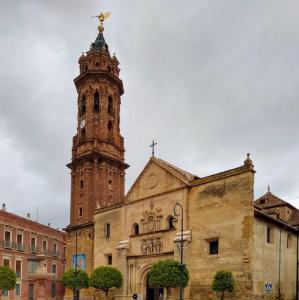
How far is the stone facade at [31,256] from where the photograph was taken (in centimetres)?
5056

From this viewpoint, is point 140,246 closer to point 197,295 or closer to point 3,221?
point 197,295

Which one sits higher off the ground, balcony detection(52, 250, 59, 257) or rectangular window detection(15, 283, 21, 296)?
balcony detection(52, 250, 59, 257)

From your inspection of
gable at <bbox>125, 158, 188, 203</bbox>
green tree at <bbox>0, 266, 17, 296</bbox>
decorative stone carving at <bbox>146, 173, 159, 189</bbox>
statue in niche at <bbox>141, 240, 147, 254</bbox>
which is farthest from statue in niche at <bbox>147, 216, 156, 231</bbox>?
green tree at <bbox>0, 266, 17, 296</bbox>

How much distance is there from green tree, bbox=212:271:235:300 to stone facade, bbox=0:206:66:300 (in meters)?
28.0

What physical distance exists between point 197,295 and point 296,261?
8702 millimetres

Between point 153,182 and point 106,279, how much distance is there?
28.7 ft

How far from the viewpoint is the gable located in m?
36.0

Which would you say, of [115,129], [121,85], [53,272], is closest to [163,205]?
[115,129]

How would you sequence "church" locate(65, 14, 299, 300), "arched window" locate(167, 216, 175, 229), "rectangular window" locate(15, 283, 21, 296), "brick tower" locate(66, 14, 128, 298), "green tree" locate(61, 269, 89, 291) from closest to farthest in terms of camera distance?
"church" locate(65, 14, 299, 300) → "arched window" locate(167, 216, 175, 229) → "green tree" locate(61, 269, 89, 291) → "brick tower" locate(66, 14, 128, 298) → "rectangular window" locate(15, 283, 21, 296)

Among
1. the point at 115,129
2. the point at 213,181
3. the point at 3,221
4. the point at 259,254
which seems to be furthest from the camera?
the point at 115,129

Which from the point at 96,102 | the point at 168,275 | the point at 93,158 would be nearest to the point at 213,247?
the point at 168,275

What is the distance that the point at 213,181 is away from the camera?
3262 centimetres

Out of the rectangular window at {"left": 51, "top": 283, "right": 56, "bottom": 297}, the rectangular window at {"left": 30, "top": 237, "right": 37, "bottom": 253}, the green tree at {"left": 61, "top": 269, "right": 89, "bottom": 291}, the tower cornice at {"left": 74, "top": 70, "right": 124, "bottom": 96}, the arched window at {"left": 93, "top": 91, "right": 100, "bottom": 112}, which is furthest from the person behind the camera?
the rectangular window at {"left": 51, "top": 283, "right": 56, "bottom": 297}

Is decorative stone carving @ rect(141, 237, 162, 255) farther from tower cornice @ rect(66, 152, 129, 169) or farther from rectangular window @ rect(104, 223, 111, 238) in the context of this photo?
tower cornice @ rect(66, 152, 129, 169)
